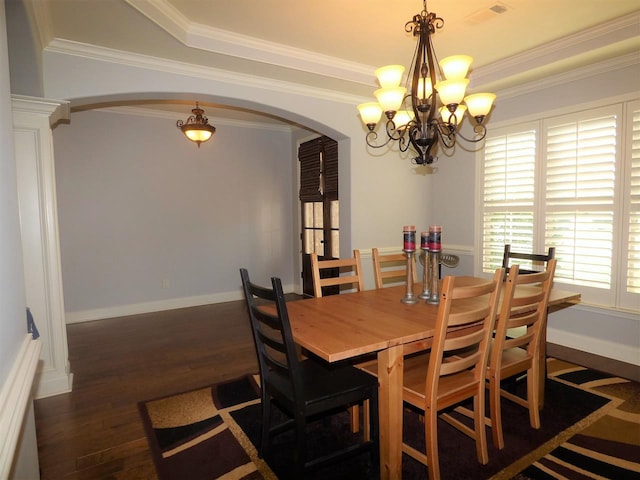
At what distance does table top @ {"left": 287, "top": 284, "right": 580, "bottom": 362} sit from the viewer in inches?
63.5

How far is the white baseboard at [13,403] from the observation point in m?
0.94

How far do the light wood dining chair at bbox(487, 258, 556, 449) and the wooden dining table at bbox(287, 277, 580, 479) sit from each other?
384 mm

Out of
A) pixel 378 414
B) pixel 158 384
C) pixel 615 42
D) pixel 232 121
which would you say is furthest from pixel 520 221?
pixel 232 121

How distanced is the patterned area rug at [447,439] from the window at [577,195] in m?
0.99

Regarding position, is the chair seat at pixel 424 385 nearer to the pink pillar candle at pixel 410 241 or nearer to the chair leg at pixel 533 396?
the chair leg at pixel 533 396

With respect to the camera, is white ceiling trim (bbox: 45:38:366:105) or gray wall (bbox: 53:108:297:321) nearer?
white ceiling trim (bbox: 45:38:366:105)

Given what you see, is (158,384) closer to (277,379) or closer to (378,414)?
(277,379)

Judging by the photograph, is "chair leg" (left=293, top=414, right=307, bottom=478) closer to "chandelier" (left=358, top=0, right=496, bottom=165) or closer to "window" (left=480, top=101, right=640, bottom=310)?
"chandelier" (left=358, top=0, right=496, bottom=165)

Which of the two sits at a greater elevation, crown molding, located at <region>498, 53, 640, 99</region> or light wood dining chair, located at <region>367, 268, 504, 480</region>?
crown molding, located at <region>498, 53, 640, 99</region>

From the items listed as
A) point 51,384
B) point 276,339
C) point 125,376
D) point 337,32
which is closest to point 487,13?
point 337,32

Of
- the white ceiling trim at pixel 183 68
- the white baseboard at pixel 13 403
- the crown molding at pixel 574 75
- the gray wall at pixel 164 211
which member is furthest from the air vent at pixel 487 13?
the gray wall at pixel 164 211

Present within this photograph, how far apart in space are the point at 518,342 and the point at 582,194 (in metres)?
2.09

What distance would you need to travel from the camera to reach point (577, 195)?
340cm

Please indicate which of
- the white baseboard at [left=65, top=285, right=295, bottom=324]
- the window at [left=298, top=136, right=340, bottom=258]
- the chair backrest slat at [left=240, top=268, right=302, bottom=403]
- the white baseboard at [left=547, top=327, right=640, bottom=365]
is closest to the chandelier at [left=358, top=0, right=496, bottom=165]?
the chair backrest slat at [left=240, top=268, right=302, bottom=403]
